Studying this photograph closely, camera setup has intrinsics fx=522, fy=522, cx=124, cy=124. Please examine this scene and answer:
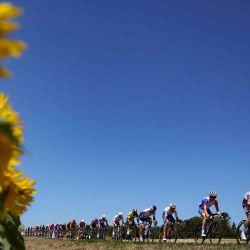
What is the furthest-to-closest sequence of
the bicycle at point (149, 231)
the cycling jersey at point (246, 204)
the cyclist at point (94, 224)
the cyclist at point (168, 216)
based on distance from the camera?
the cyclist at point (94, 224)
the bicycle at point (149, 231)
the cyclist at point (168, 216)
the cycling jersey at point (246, 204)

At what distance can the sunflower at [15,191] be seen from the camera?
123cm

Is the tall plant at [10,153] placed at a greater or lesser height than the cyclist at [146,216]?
lesser

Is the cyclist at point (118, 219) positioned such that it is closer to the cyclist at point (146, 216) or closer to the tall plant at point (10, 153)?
the cyclist at point (146, 216)

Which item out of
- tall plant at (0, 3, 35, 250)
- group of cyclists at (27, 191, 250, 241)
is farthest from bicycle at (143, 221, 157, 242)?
tall plant at (0, 3, 35, 250)

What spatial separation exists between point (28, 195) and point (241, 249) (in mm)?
11092

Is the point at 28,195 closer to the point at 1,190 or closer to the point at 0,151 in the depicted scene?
the point at 1,190

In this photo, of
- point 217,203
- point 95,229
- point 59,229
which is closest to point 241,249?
point 217,203

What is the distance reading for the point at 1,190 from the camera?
123cm

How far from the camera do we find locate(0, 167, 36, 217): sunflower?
1.23 meters

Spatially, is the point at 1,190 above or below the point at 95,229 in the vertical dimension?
below

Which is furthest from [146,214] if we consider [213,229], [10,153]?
[10,153]

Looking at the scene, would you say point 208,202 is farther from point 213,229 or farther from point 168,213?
point 168,213

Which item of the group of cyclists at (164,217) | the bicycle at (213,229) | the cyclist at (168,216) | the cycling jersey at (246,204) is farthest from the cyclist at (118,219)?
the cycling jersey at (246,204)

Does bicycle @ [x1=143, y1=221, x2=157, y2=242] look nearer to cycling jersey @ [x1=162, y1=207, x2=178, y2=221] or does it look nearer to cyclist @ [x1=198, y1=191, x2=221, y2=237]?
cycling jersey @ [x1=162, y1=207, x2=178, y2=221]
